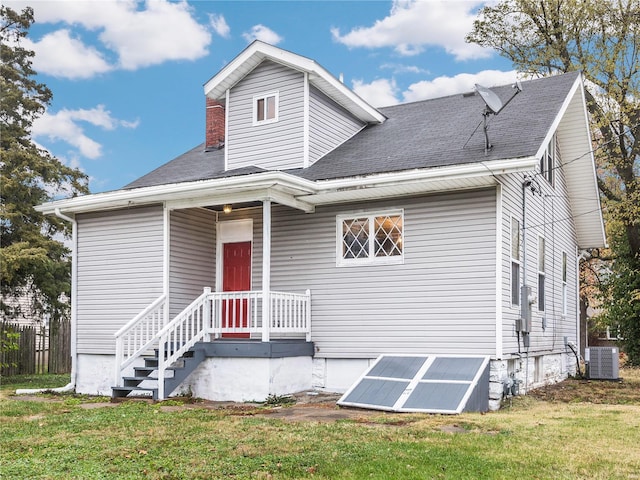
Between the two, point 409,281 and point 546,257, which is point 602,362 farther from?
point 409,281

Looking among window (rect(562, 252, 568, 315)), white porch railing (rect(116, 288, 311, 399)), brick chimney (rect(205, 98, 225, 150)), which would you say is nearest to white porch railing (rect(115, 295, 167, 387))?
white porch railing (rect(116, 288, 311, 399))

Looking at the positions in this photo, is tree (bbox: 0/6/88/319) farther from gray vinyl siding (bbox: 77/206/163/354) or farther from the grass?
the grass

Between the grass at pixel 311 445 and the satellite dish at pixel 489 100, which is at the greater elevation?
the satellite dish at pixel 489 100

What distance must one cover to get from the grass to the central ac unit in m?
6.35

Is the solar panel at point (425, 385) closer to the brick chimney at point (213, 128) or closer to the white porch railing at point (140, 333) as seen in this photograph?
the white porch railing at point (140, 333)

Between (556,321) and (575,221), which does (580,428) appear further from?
(575,221)

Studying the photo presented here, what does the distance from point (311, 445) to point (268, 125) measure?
8229 mm

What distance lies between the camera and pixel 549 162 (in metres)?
14.6

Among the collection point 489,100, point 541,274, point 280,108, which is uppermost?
point 280,108

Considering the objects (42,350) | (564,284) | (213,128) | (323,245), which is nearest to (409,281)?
(323,245)

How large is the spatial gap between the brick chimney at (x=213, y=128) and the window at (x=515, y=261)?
24.3 ft

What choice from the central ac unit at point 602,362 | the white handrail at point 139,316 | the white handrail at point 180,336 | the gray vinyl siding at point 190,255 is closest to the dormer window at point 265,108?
the gray vinyl siding at point 190,255

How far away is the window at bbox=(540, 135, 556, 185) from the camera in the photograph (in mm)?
14047

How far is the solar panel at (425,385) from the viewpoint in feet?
31.3
